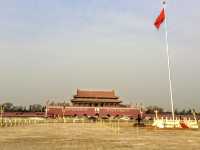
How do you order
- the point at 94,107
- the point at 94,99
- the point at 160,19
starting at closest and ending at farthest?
the point at 160,19
the point at 94,107
the point at 94,99

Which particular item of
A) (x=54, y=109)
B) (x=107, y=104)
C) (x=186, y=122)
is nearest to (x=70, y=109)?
(x=54, y=109)

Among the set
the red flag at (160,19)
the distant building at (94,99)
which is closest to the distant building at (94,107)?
the distant building at (94,99)

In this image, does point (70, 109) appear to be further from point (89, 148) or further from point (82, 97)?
point (89, 148)

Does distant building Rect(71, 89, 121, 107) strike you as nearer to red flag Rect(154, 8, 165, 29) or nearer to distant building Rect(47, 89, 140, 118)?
distant building Rect(47, 89, 140, 118)

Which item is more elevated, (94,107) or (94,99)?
(94,99)

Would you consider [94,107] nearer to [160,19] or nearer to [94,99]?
[94,99]

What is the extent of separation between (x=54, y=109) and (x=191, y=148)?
91.6m

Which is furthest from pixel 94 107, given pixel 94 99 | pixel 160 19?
pixel 160 19

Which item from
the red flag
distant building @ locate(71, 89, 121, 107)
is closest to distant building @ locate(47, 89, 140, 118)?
distant building @ locate(71, 89, 121, 107)

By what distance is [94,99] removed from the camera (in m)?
111

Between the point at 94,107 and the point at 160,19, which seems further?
the point at 94,107

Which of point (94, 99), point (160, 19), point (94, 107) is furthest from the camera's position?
point (94, 99)

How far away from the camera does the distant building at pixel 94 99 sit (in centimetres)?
10988

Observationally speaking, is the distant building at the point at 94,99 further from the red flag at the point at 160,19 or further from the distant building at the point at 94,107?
the red flag at the point at 160,19
